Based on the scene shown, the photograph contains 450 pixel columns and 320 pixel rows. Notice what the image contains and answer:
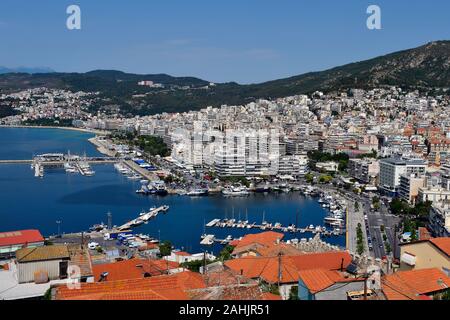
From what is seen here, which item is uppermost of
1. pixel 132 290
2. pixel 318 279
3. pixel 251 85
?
pixel 251 85

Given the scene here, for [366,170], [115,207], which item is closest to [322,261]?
[115,207]

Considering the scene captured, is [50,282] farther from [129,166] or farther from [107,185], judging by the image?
[129,166]

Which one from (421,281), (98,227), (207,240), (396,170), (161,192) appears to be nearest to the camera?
(421,281)

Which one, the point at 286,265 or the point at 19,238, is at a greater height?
the point at 286,265

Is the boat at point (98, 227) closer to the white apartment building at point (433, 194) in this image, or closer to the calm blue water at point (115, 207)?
the calm blue water at point (115, 207)

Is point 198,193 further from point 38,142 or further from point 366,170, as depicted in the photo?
point 38,142

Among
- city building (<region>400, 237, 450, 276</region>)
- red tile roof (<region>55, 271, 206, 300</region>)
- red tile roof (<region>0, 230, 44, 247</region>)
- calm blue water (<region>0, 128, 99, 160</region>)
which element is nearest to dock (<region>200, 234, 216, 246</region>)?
red tile roof (<region>0, 230, 44, 247</region>)
